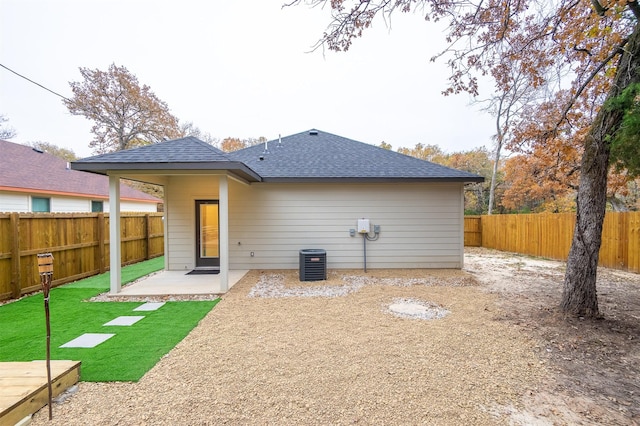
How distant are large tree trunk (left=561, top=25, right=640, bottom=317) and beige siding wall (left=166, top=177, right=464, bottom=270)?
386cm

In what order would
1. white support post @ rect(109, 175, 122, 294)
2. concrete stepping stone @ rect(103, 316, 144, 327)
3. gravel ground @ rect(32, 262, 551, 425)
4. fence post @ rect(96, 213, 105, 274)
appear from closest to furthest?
gravel ground @ rect(32, 262, 551, 425) → concrete stepping stone @ rect(103, 316, 144, 327) → white support post @ rect(109, 175, 122, 294) → fence post @ rect(96, 213, 105, 274)

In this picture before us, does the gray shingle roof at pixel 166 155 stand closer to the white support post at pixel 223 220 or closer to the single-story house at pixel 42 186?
the white support post at pixel 223 220

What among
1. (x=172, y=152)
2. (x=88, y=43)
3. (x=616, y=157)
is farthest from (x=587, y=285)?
(x=88, y=43)

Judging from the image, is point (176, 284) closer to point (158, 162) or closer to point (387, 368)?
point (158, 162)

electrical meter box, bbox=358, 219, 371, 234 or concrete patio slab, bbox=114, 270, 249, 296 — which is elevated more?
electrical meter box, bbox=358, 219, 371, 234

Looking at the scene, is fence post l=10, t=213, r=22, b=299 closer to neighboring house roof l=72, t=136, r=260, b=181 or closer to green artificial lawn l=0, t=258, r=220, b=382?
green artificial lawn l=0, t=258, r=220, b=382

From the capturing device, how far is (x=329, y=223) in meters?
7.94

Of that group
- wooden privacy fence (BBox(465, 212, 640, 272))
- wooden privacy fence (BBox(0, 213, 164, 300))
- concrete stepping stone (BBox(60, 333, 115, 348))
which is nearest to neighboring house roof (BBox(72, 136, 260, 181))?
wooden privacy fence (BBox(0, 213, 164, 300))

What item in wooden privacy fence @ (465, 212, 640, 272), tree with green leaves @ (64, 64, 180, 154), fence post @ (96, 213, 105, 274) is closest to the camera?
fence post @ (96, 213, 105, 274)

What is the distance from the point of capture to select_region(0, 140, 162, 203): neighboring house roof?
9.81m

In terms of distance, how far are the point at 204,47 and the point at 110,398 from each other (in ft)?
44.8

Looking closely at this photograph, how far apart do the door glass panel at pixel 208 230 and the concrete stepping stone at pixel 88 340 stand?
14.4ft

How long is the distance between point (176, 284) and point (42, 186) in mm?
8568

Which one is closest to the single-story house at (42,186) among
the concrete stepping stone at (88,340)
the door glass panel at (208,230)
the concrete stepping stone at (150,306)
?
the door glass panel at (208,230)
